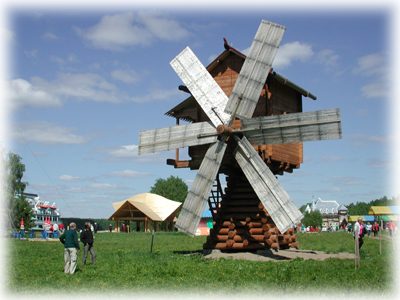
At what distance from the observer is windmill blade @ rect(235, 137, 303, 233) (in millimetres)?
16297

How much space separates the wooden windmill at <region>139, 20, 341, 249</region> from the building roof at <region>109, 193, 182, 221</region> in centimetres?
3832

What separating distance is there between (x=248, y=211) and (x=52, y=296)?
9988 millimetres

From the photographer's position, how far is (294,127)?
16.9 meters

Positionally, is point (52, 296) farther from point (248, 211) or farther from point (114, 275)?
point (248, 211)

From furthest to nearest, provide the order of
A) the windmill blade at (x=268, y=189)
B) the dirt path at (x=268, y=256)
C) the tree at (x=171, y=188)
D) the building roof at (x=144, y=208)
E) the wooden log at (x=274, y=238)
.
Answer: the tree at (x=171, y=188) → the building roof at (x=144, y=208) → the wooden log at (x=274, y=238) → the dirt path at (x=268, y=256) → the windmill blade at (x=268, y=189)

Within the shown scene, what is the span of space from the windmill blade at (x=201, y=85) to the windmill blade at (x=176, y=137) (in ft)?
1.57

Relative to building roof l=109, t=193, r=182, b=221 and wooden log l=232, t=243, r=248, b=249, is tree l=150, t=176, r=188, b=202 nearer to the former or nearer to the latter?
building roof l=109, t=193, r=182, b=221

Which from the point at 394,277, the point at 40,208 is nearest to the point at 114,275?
the point at 394,277

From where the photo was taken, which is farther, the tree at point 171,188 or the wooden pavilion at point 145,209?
the tree at point 171,188

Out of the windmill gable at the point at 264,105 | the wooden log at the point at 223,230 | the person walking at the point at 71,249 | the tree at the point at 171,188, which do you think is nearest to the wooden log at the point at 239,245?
the wooden log at the point at 223,230

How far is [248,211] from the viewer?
1930 cm

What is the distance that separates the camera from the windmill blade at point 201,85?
18.4m

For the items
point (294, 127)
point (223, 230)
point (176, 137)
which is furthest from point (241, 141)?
point (223, 230)

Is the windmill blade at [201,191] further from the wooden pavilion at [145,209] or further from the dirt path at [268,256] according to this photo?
the wooden pavilion at [145,209]
